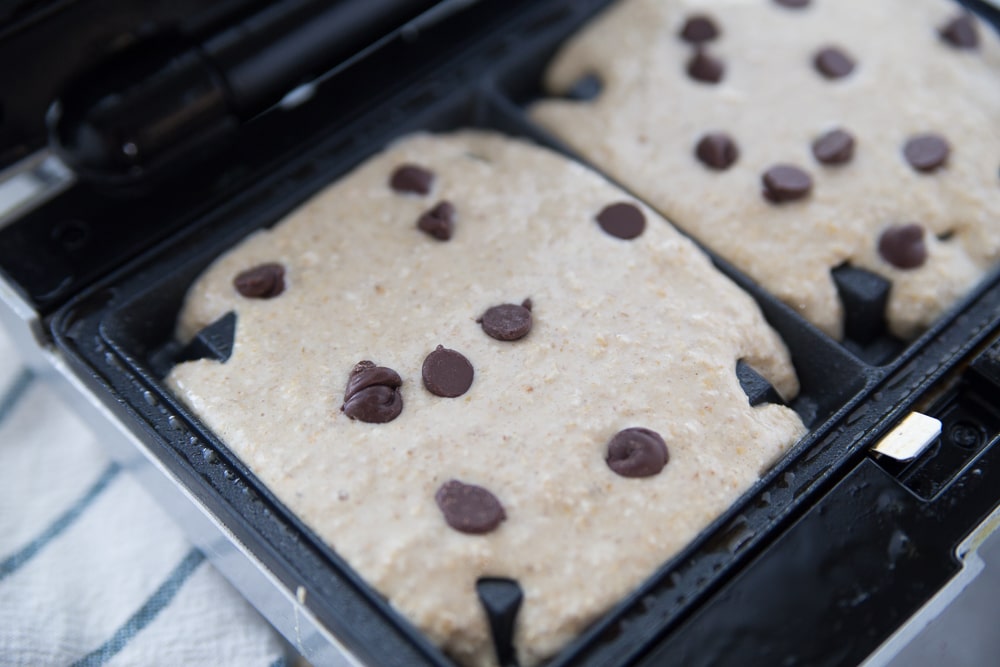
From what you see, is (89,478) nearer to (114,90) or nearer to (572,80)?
(114,90)

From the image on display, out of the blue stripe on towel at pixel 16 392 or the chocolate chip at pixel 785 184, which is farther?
the blue stripe on towel at pixel 16 392

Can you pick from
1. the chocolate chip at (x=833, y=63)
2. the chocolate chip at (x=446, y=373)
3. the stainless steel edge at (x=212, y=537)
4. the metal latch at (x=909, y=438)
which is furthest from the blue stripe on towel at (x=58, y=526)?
the chocolate chip at (x=833, y=63)

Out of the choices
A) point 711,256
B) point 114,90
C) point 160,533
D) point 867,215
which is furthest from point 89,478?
point 867,215

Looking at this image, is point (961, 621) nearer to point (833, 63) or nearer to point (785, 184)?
point (785, 184)

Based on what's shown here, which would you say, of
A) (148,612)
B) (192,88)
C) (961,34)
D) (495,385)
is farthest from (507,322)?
(961,34)

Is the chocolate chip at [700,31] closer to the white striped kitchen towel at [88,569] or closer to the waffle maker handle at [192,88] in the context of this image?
the waffle maker handle at [192,88]

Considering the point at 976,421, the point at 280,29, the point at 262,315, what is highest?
the point at 976,421

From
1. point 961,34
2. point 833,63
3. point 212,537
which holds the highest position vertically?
point 961,34
